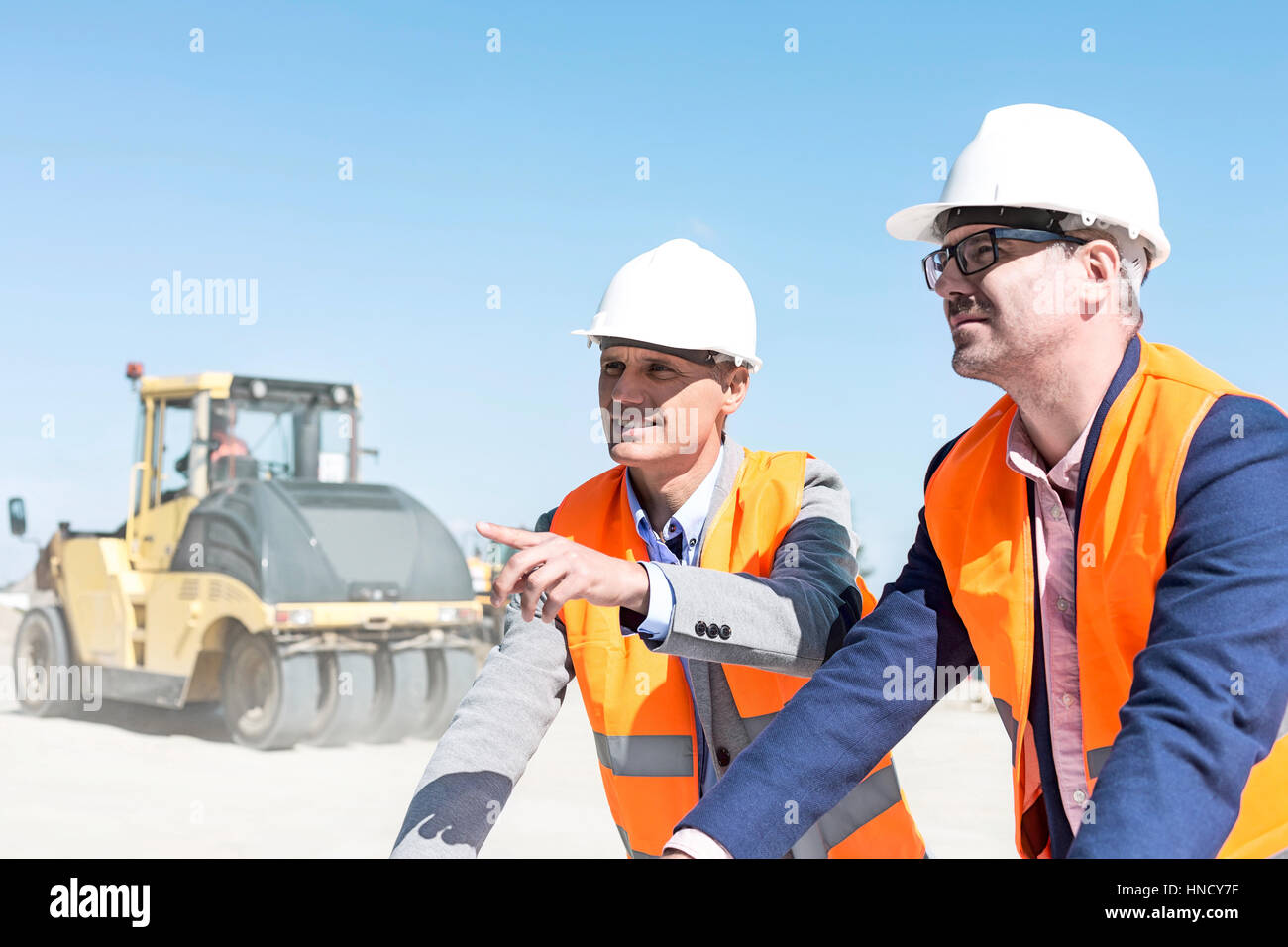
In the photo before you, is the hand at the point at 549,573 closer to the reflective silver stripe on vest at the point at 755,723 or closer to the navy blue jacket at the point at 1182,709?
the navy blue jacket at the point at 1182,709

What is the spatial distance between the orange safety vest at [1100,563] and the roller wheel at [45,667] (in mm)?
12050

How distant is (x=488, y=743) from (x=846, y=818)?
2.58 feet

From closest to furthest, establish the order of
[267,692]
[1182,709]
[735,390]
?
[1182,709] < [735,390] < [267,692]

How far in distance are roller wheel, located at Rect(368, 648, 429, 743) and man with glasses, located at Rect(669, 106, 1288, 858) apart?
907cm

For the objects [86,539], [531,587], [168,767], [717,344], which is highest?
[717,344]

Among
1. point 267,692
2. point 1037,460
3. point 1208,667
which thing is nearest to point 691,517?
point 1037,460

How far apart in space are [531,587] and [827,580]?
2.85ft

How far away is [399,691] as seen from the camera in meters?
11.0

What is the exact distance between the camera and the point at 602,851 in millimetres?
8148

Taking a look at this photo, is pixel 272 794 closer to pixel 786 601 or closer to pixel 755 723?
pixel 755 723

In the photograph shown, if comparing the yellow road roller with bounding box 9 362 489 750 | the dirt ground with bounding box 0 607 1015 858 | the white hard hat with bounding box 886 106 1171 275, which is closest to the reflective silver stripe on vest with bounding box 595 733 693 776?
the white hard hat with bounding box 886 106 1171 275

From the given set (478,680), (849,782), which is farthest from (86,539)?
(849,782)

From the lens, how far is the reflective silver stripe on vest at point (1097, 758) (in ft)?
6.79
